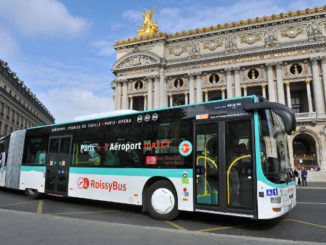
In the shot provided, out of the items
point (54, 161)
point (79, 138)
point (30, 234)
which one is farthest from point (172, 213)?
point (54, 161)

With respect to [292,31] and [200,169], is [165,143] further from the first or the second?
[292,31]

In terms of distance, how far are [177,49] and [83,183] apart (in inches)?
1171

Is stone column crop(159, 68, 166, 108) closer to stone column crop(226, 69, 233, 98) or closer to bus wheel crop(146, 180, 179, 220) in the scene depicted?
stone column crop(226, 69, 233, 98)

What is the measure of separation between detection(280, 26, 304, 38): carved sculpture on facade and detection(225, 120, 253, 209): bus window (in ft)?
97.3

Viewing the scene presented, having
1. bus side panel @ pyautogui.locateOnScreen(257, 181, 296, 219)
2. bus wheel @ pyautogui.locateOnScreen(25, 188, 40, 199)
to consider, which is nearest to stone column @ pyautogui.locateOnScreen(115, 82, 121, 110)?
bus wheel @ pyautogui.locateOnScreen(25, 188, 40, 199)

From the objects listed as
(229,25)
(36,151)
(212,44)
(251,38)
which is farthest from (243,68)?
(36,151)

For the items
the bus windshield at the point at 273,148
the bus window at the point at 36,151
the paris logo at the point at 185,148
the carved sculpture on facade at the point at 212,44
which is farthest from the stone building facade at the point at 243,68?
the paris logo at the point at 185,148

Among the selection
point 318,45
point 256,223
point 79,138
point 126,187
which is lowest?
point 256,223

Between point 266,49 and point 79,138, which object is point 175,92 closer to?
point 266,49

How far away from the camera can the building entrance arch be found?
28.1 metres

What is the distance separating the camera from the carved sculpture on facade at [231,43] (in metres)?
32.0

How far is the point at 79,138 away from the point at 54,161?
5.32ft

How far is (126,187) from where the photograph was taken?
7.59m

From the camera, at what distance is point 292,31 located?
3017cm
